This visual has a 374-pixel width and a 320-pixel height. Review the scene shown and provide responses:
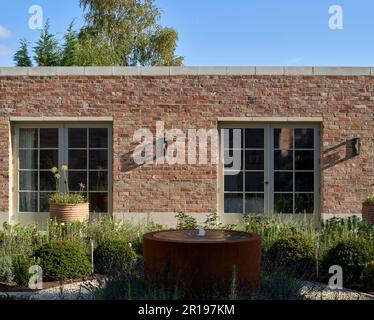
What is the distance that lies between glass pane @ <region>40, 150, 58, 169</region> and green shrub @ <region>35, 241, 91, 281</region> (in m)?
5.01

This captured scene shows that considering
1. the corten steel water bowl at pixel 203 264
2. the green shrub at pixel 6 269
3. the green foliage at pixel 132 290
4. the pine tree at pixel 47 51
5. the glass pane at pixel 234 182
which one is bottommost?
the green shrub at pixel 6 269

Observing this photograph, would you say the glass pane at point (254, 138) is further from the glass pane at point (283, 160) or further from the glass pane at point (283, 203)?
the glass pane at point (283, 203)

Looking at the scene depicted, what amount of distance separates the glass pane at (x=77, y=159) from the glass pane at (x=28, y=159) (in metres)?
0.85

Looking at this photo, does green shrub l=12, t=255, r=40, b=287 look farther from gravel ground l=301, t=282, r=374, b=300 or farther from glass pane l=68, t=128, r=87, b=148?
glass pane l=68, t=128, r=87, b=148

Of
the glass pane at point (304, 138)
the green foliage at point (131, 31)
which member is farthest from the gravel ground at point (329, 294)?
the green foliage at point (131, 31)

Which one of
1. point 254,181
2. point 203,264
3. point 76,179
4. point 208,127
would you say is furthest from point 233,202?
point 203,264

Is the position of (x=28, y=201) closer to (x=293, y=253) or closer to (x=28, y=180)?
(x=28, y=180)

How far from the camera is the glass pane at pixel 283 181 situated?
1241 centimetres

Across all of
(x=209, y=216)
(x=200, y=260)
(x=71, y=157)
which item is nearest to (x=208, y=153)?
(x=209, y=216)

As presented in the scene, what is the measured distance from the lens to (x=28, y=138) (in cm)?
1273

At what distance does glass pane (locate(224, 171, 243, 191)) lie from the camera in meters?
12.4

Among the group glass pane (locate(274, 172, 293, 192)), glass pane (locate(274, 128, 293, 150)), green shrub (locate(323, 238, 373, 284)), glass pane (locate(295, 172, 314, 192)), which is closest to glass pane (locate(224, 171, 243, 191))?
glass pane (locate(274, 172, 293, 192))

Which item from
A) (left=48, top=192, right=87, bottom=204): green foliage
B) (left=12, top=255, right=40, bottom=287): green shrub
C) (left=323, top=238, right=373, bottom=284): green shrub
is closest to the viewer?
(left=12, top=255, right=40, bottom=287): green shrub

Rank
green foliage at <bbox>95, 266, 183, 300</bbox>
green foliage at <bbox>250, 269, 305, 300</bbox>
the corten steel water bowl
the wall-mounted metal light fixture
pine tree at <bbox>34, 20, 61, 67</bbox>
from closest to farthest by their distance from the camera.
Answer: green foliage at <bbox>95, 266, 183, 300</bbox> < the corten steel water bowl < green foliage at <bbox>250, 269, 305, 300</bbox> < the wall-mounted metal light fixture < pine tree at <bbox>34, 20, 61, 67</bbox>
